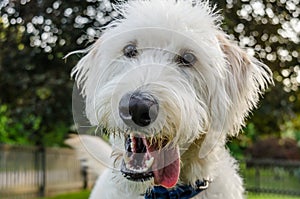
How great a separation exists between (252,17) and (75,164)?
9.55 meters

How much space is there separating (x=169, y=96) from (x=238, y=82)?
24.2 inches

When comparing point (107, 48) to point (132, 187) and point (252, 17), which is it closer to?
point (132, 187)

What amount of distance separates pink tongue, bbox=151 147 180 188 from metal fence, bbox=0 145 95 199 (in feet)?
25.3

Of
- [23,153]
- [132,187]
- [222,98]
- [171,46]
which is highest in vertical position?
[171,46]

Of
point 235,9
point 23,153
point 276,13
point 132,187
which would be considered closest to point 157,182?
point 132,187

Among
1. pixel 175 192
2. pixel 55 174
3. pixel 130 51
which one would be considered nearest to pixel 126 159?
pixel 175 192

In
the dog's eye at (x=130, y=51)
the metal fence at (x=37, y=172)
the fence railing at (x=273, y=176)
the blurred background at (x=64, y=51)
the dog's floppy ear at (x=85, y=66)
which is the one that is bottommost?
the fence railing at (x=273, y=176)

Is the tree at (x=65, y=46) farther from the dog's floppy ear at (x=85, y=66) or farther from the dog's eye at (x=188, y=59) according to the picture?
the dog's eye at (x=188, y=59)

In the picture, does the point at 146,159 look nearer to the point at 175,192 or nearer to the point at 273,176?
the point at 175,192

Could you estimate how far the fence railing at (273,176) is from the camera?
1416cm

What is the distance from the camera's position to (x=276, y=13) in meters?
4.51

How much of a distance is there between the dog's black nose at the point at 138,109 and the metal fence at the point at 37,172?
313 inches

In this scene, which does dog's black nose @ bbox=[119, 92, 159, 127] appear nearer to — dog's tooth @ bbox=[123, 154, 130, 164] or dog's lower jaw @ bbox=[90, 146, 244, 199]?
dog's tooth @ bbox=[123, 154, 130, 164]

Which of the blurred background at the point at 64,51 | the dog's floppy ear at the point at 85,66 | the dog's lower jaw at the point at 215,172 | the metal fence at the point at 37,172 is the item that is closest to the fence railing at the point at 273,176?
the metal fence at the point at 37,172
